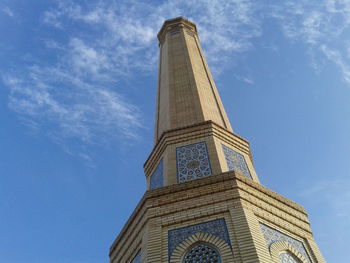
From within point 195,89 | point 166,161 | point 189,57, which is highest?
point 189,57

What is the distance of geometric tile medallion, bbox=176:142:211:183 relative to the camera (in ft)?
26.5

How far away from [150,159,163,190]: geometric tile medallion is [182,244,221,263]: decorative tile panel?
2133 millimetres

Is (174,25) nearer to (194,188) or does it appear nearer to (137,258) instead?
(194,188)

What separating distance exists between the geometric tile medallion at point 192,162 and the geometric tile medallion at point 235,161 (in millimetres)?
484

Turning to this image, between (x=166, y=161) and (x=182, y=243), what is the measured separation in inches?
91.0

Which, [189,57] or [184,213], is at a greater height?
[189,57]

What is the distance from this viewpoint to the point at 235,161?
8.78 meters

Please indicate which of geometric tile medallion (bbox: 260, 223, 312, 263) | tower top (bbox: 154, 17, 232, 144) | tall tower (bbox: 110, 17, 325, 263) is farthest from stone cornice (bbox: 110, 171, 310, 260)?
tower top (bbox: 154, 17, 232, 144)

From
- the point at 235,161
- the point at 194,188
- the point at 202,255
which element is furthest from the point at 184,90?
the point at 202,255

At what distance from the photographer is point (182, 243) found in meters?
6.61

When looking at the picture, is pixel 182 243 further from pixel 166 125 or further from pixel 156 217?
pixel 166 125

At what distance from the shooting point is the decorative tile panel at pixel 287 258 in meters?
6.65

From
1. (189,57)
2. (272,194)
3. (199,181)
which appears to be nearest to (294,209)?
(272,194)

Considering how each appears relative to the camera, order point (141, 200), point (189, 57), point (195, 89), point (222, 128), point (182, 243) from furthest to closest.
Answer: point (189, 57)
point (195, 89)
point (222, 128)
point (141, 200)
point (182, 243)
